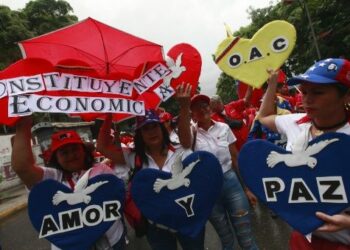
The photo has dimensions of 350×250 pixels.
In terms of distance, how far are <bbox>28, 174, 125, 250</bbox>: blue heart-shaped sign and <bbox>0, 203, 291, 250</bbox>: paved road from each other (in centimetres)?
236

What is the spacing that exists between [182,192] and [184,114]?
55cm

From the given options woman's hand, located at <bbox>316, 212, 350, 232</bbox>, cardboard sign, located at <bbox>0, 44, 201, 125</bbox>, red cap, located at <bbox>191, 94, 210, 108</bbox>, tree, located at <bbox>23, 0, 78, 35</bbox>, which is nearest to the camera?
woman's hand, located at <bbox>316, 212, 350, 232</bbox>

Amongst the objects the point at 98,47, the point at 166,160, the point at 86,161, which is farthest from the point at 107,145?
the point at 98,47

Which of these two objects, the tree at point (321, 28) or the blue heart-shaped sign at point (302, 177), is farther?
the tree at point (321, 28)

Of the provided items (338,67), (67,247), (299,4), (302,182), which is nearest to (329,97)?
Result: (338,67)

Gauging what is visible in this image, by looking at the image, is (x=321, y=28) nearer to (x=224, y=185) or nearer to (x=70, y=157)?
(x=224, y=185)

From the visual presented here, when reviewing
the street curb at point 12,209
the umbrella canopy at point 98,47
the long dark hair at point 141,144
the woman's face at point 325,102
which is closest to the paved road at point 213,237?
the street curb at point 12,209

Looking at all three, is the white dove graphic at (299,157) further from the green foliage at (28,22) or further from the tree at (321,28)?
the green foliage at (28,22)

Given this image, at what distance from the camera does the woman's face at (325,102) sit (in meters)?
1.71

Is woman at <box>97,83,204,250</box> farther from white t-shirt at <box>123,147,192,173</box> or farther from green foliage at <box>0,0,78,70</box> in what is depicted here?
green foliage at <box>0,0,78,70</box>

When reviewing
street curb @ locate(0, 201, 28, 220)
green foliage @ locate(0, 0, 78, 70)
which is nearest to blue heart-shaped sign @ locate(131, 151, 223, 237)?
street curb @ locate(0, 201, 28, 220)

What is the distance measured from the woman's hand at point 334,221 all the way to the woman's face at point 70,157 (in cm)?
153

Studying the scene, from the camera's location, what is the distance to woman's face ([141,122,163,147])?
2.66 metres

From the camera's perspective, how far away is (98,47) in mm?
3096
